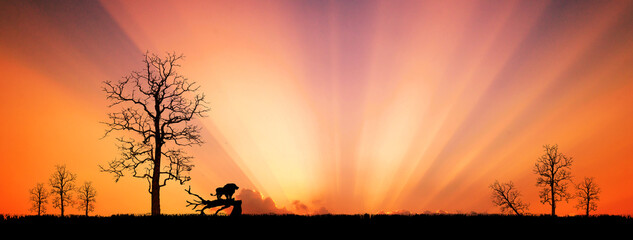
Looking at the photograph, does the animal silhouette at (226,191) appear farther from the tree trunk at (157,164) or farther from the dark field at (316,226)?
the tree trunk at (157,164)

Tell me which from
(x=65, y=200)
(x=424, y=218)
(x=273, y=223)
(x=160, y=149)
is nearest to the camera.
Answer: (x=273, y=223)

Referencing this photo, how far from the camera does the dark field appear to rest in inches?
544

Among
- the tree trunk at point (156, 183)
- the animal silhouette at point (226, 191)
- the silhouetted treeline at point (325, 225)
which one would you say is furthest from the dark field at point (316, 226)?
the tree trunk at point (156, 183)

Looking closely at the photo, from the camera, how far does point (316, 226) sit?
14.7 m

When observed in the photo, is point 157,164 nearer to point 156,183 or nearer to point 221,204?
point 156,183

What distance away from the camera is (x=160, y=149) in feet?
80.6

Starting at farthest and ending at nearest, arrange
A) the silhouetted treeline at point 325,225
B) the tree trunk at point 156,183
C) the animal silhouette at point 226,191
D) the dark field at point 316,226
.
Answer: the tree trunk at point 156,183 < the animal silhouette at point 226,191 < the silhouetted treeline at point 325,225 < the dark field at point 316,226

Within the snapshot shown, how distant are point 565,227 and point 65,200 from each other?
51297 millimetres

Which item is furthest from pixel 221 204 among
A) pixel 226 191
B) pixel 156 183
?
pixel 156 183

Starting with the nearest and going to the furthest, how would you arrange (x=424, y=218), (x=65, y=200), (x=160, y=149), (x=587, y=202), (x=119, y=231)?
1. (x=119, y=231)
2. (x=424, y=218)
3. (x=160, y=149)
4. (x=587, y=202)
5. (x=65, y=200)

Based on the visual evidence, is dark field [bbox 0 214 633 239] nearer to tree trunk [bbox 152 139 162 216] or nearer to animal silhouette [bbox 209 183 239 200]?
animal silhouette [bbox 209 183 239 200]

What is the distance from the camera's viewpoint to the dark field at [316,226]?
13820mm

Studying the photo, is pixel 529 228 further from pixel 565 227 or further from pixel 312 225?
pixel 312 225

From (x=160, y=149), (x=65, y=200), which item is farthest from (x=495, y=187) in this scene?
(x=65, y=200)
